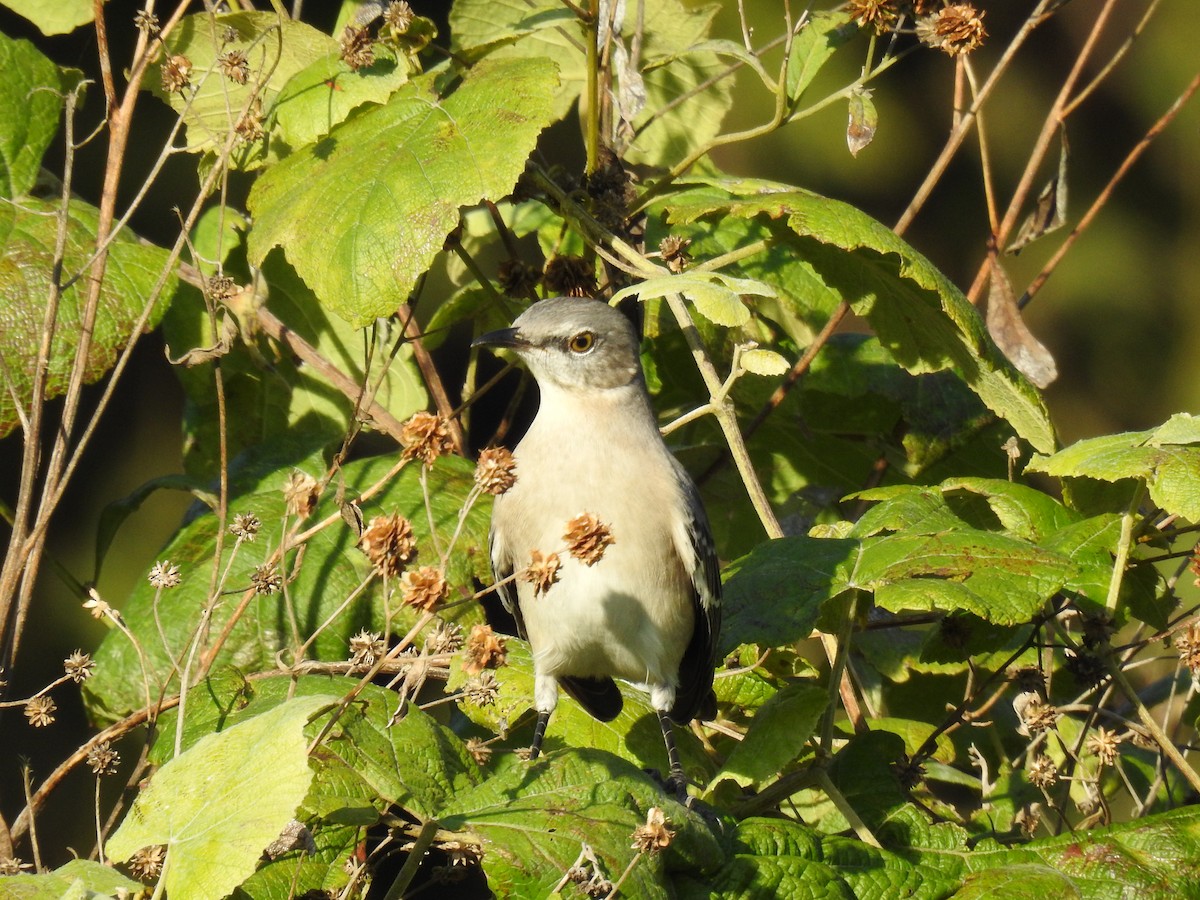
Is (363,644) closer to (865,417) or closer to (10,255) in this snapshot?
(10,255)

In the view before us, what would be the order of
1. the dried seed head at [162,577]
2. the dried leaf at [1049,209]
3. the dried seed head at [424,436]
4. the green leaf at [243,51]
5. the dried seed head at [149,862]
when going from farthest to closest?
1. the dried leaf at [1049,209]
2. the green leaf at [243,51]
3. the dried seed head at [162,577]
4. the dried seed head at [424,436]
5. the dried seed head at [149,862]

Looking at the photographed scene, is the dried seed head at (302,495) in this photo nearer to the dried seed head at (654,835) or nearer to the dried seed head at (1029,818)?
the dried seed head at (654,835)

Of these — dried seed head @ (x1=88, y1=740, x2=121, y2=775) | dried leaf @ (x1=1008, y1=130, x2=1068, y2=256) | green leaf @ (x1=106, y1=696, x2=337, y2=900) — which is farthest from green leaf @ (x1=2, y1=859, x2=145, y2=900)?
dried leaf @ (x1=1008, y1=130, x2=1068, y2=256)

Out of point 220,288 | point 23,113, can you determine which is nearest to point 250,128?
point 220,288

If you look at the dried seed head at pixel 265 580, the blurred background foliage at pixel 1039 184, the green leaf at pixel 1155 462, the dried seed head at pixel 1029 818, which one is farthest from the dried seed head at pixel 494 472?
the blurred background foliage at pixel 1039 184

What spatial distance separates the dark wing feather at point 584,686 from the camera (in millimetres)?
3801

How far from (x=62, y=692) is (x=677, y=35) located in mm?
3667

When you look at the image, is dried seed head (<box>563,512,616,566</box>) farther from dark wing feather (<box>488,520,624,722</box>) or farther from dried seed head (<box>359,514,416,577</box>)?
dark wing feather (<box>488,520,624,722</box>)

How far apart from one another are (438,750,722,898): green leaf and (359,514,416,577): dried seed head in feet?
1.56

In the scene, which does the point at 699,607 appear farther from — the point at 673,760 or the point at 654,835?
the point at 654,835

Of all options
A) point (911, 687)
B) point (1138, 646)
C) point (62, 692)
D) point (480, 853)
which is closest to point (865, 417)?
point (911, 687)

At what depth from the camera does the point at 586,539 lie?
7.72ft

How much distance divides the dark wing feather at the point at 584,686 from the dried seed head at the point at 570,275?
0.73m

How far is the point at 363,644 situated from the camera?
2680 mm
